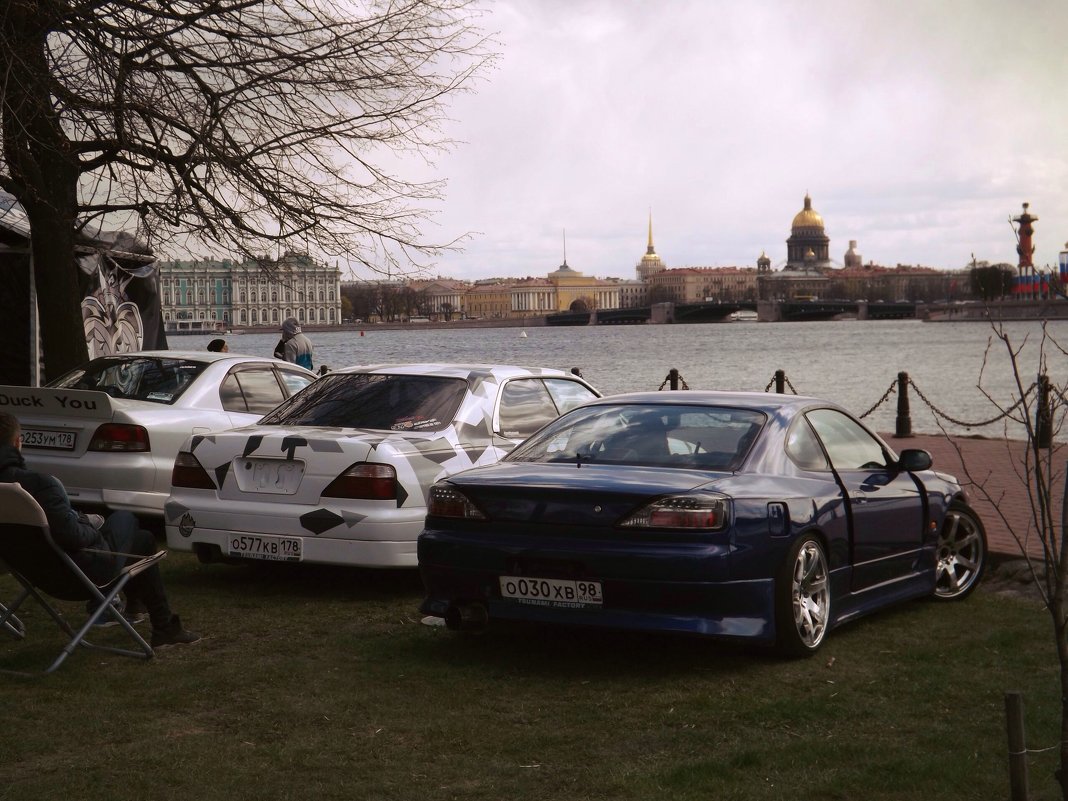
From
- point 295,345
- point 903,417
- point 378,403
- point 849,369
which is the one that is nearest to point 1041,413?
point 903,417

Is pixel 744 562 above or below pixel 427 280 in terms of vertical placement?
below

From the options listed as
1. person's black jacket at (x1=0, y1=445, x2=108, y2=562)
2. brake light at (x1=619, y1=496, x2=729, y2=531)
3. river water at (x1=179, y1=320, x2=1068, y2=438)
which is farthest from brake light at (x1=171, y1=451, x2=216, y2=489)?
river water at (x1=179, y1=320, x2=1068, y2=438)

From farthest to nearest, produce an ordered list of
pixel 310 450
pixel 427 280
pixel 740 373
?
pixel 740 373
pixel 427 280
pixel 310 450

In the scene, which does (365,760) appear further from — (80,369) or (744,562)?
(80,369)

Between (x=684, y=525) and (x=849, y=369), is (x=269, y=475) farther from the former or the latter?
(x=849, y=369)

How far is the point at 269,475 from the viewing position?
27.6 ft

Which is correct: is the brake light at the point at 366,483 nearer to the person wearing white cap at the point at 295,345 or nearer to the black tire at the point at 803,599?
the black tire at the point at 803,599

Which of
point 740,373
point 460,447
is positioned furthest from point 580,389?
point 740,373

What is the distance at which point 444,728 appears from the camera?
5.62 m

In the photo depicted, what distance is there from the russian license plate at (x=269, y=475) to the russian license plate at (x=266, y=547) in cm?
28

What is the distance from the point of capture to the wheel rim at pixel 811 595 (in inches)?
261

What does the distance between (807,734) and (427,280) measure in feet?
37.2

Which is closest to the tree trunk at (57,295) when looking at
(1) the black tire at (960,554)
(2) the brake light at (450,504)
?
(2) the brake light at (450,504)

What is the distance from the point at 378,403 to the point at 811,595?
3.30 metres
